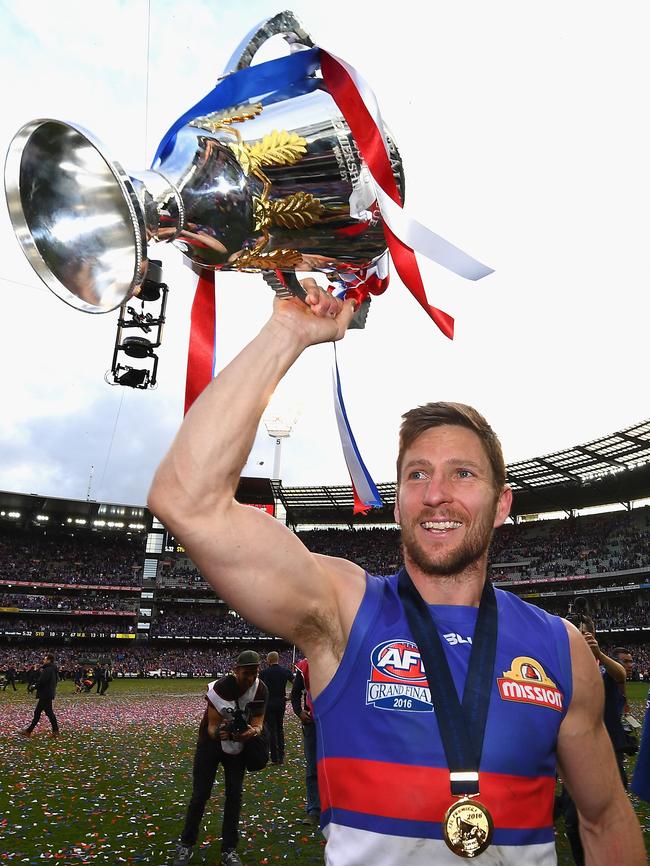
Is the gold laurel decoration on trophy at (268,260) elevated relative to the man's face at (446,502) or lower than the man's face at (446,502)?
elevated

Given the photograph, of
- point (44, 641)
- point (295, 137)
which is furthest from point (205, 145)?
point (44, 641)

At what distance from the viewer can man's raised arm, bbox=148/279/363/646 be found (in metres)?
1.57

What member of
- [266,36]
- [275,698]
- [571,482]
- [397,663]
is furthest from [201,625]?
[266,36]

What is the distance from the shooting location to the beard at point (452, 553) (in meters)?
1.91

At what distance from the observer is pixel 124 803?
814 centimetres

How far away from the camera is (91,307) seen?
63.8 inches

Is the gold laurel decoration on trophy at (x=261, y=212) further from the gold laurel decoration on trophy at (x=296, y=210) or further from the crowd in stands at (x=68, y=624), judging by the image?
the crowd in stands at (x=68, y=624)

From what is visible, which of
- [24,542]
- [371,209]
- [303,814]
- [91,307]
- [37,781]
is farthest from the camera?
[24,542]

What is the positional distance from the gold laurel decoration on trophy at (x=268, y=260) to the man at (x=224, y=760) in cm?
493

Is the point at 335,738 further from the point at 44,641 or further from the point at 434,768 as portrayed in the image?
the point at 44,641

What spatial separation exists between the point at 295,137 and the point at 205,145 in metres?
0.25

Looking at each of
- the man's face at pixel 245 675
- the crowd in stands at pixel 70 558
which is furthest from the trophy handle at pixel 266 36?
the crowd in stands at pixel 70 558

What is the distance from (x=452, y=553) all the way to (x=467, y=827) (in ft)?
2.34

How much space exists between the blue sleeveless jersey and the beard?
14cm
